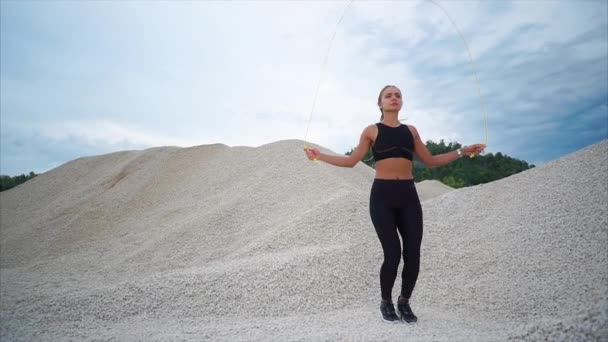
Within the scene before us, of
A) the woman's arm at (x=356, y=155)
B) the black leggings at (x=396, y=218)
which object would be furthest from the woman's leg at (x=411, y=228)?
the woman's arm at (x=356, y=155)

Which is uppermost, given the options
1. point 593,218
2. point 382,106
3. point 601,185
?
point 382,106

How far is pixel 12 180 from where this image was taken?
18.8 m

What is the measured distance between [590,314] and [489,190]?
5094mm

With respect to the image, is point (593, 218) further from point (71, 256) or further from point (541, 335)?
point (71, 256)

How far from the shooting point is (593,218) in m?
4.89

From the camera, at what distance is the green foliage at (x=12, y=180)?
1834 cm

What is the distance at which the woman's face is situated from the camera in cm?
345

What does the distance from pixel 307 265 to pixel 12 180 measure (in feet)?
61.2

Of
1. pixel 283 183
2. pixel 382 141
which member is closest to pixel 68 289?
pixel 283 183

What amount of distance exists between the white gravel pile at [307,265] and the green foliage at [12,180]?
9231 mm

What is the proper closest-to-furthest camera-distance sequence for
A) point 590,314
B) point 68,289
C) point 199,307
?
point 590,314 → point 199,307 → point 68,289

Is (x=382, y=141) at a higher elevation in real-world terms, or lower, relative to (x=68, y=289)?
higher

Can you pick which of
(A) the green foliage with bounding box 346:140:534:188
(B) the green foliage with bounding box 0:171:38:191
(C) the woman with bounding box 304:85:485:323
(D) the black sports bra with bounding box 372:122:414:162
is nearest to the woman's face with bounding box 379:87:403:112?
(C) the woman with bounding box 304:85:485:323

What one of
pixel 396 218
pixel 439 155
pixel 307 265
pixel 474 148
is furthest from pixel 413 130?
pixel 307 265
